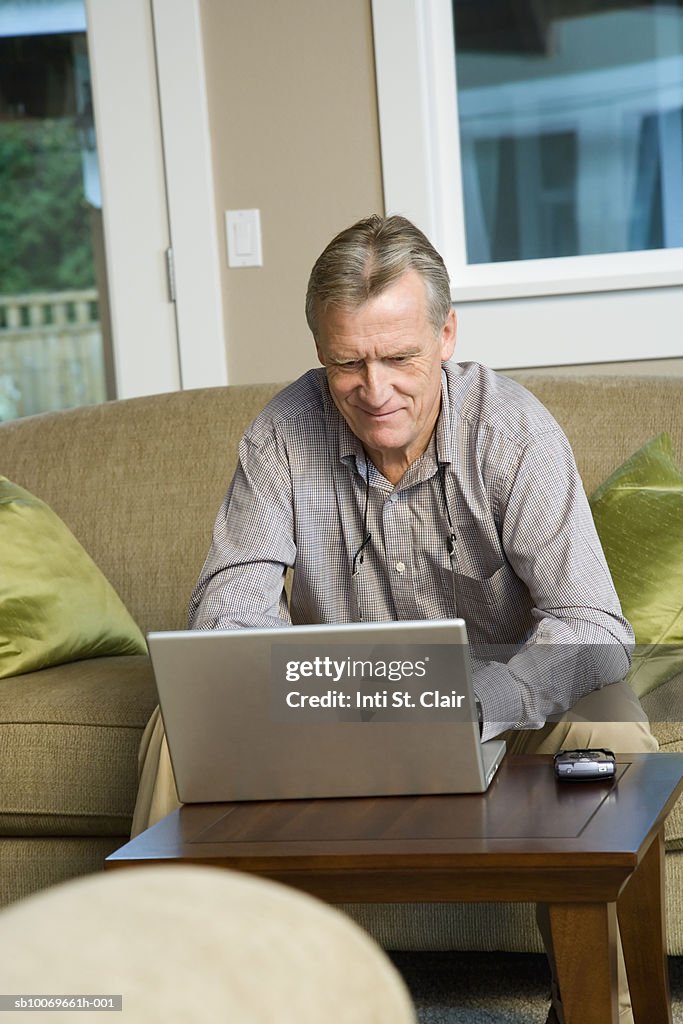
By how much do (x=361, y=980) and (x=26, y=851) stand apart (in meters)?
1.52

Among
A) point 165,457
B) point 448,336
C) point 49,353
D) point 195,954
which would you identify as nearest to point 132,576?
point 165,457

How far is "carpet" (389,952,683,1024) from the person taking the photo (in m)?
1.70

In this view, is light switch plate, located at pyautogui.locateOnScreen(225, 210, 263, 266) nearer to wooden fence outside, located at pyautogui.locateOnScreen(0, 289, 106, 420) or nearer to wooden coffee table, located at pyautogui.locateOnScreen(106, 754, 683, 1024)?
wooden coffee table, located at pyautogui.locateOnScreen(106, 754, 683, 1024)

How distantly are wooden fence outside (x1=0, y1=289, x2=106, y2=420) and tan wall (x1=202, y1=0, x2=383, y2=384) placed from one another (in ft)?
11.6

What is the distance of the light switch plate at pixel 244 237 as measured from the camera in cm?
295

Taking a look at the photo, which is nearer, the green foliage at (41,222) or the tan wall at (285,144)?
the tan wall at (285,144)

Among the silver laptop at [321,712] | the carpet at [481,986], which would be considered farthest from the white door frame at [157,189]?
the silver laptop at [321,712]

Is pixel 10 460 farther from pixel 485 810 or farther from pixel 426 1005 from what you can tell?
pixel 485 810

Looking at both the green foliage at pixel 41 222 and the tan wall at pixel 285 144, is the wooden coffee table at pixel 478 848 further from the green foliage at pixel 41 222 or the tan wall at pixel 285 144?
the green foliage at pixel 41 222

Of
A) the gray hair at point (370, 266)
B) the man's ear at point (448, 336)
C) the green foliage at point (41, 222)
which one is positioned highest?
the green foliage at point (41, 222)

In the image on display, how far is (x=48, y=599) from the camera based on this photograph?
2.18m

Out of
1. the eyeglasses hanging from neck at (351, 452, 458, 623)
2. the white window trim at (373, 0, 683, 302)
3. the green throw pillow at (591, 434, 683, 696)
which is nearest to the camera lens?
the eyeglasses hanging from neck at (351, 452, 458, 623)

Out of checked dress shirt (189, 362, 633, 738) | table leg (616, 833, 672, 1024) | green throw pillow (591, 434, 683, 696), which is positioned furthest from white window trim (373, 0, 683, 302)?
table leg (616, 833, 672, 1024)

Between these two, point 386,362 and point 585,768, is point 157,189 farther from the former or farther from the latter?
point 585,768
